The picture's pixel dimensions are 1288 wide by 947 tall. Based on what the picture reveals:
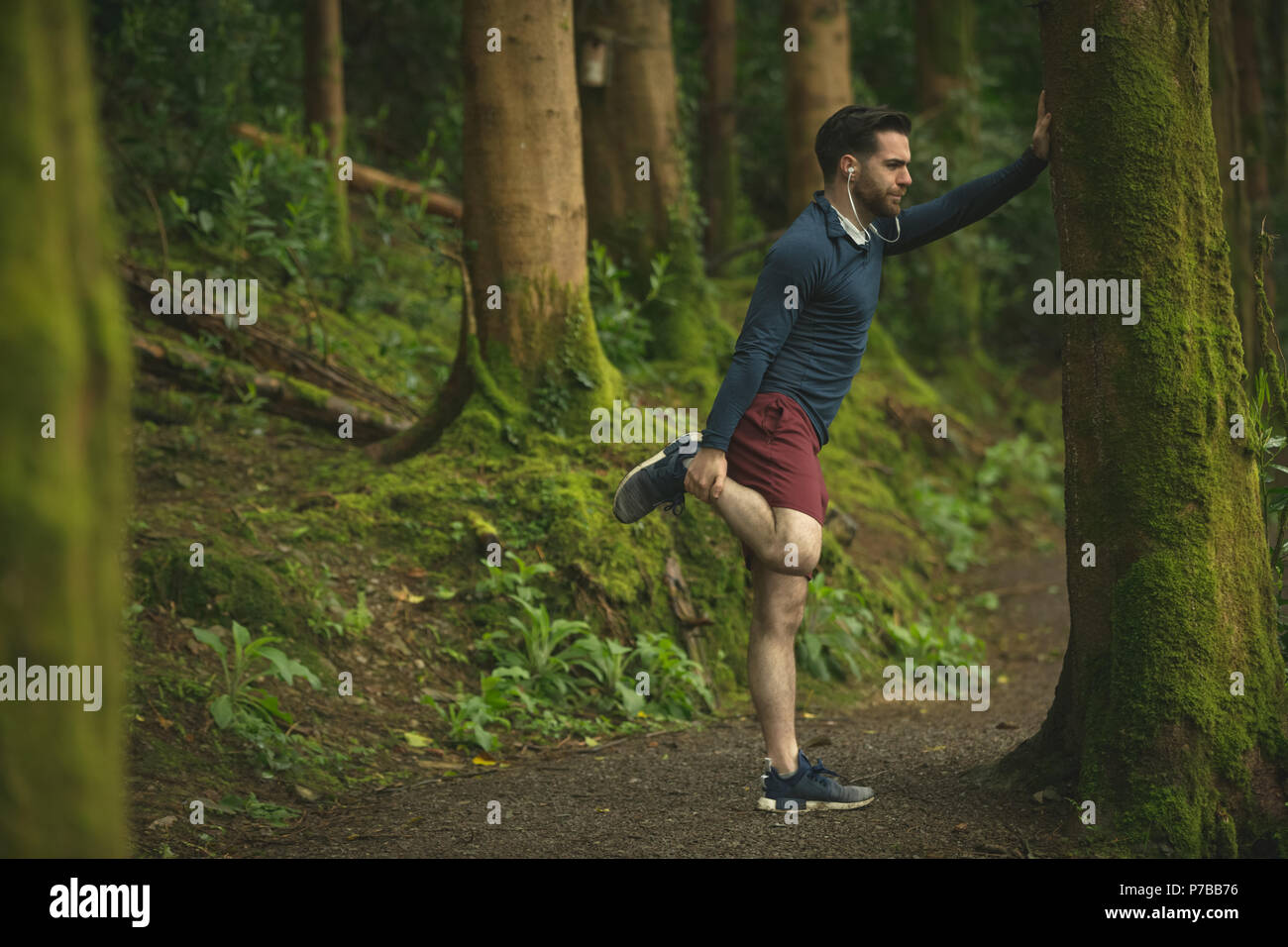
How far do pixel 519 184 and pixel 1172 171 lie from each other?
4.23m

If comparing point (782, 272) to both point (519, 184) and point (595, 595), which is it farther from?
point (519, 184)

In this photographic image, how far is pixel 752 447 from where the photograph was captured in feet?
14.7

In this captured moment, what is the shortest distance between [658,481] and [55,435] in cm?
280

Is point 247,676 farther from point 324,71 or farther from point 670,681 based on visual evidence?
point 324,71

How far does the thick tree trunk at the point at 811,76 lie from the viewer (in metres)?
13.7

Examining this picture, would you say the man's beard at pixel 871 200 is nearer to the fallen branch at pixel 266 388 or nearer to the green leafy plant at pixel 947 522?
the fallen branch at pixel 266 388

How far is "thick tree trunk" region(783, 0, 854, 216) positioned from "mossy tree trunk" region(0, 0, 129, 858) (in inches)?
482

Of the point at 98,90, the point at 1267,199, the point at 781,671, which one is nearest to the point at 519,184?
the point at 781,671

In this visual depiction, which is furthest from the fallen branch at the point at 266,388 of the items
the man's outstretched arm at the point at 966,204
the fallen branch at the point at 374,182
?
the man's outstretched arm at the point at 966,204

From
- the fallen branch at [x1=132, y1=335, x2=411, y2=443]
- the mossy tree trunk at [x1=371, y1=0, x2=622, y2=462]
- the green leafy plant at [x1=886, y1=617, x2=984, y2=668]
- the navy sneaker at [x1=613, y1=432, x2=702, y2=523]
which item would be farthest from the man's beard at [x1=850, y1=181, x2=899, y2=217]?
the fallen branch at [x1=132, y1=335, x2=411, y2=443]

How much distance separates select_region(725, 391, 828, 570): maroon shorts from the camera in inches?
175

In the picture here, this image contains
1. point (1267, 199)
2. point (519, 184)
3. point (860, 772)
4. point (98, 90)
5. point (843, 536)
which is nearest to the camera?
point (860, 772)

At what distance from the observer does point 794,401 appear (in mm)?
4516

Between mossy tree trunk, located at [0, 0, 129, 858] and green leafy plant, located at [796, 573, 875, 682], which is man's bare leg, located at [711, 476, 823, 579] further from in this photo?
green leafy plant, located at [796, 573, 875, 682]
